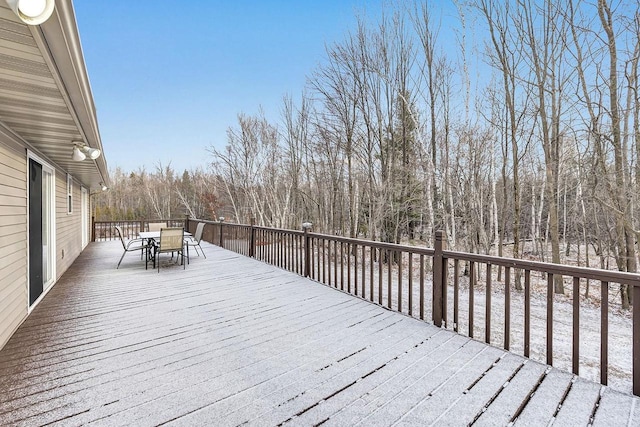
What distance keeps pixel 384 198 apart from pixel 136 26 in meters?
10.8

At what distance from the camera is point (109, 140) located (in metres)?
22.2

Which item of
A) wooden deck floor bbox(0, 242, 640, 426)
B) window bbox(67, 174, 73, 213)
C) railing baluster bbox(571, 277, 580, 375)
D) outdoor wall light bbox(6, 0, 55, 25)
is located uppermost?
outdoor wall light bbox(6, 0, 55, 25)

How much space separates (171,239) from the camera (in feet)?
19.4

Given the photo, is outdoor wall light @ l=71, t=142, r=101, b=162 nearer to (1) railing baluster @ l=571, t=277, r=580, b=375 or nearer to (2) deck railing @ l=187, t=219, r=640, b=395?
(2) deck railing @ l=187, t=219, r=640, b=395

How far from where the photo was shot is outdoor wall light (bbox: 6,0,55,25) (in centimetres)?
108

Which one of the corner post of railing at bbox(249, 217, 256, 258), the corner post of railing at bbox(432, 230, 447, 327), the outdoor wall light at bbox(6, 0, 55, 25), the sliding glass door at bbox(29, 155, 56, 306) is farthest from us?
the corner post of railing at bbox(249, 217, 256, 258)

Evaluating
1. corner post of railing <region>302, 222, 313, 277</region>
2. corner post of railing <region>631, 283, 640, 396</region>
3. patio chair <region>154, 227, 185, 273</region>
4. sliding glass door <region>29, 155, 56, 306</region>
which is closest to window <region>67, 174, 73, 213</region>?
sliding glass door <region>29, 155, 56, 306</region>

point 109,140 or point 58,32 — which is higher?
point 109,140

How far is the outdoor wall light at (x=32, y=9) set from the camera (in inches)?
42.6

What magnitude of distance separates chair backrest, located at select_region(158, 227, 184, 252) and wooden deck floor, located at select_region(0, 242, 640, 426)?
2154 millimetres

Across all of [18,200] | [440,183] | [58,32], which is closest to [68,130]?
[18,200]

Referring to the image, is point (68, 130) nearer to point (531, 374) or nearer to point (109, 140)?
point (531, 374)

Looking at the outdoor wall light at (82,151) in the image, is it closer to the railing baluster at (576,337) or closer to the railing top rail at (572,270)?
the railing top rail at (572,270)

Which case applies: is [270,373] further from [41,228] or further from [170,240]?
[170,240]
